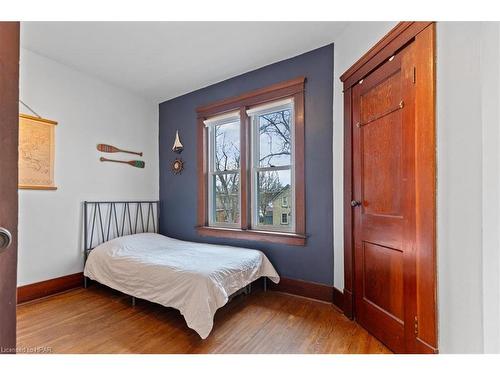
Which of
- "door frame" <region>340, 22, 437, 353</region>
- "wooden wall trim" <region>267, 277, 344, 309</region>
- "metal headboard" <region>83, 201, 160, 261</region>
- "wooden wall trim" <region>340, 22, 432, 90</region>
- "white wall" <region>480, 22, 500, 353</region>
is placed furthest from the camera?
Answer: "metal headboard" <region>83, 201, 160, 261</region>

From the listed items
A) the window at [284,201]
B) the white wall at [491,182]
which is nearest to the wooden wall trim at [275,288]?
the window at [284,201]

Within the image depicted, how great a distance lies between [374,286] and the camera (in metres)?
1.71

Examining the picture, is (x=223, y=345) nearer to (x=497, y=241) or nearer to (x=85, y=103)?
(x=497, y=241)

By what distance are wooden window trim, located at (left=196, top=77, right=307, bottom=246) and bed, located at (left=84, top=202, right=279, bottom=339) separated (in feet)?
0.97

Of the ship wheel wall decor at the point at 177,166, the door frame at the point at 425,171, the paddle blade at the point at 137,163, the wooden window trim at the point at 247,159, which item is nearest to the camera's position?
the door frame at the point at 425,171

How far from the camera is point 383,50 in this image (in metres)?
1.60

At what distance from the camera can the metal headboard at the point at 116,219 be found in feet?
8.93

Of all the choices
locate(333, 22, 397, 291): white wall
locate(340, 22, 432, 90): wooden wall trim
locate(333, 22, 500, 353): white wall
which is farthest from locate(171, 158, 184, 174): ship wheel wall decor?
locate(333, 22, 500, 353): white wall

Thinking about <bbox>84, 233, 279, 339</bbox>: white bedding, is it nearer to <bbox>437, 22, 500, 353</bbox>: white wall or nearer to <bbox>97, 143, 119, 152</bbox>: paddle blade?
<bbox>97, 143, 119, 152</bbox>: paddle blade

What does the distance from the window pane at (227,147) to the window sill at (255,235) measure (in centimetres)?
77

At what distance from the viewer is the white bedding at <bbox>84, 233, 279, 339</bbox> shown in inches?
67.0

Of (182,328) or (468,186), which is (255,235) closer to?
(182,328)

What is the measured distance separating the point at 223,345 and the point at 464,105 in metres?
1.94

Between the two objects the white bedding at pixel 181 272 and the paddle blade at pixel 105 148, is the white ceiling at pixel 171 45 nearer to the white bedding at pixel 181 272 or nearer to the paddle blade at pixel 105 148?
the paddle blade at pixel 105 148
